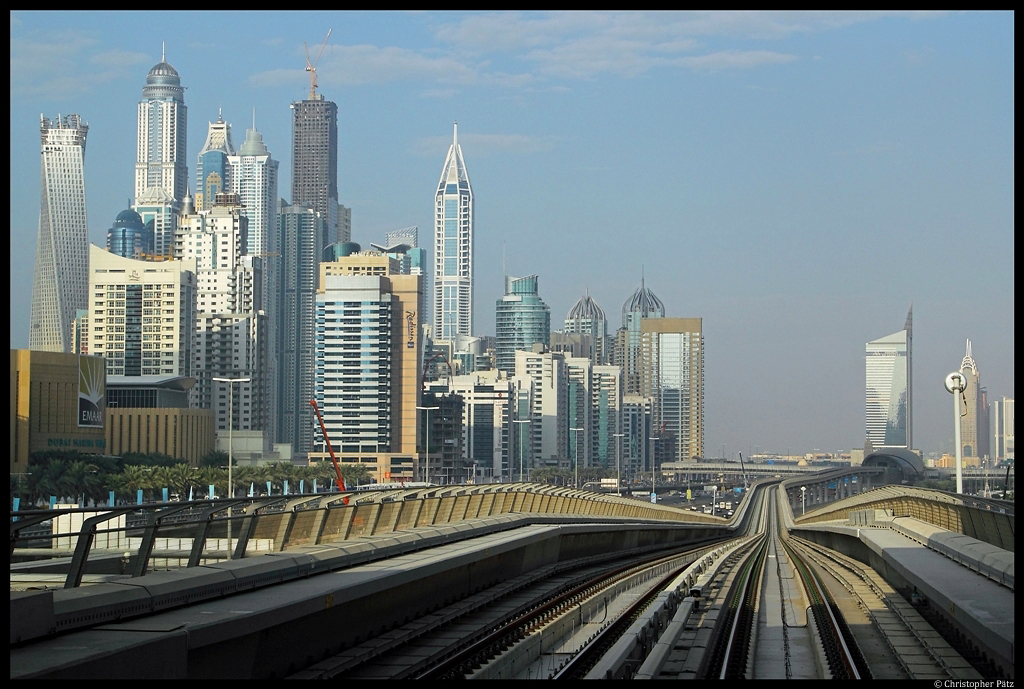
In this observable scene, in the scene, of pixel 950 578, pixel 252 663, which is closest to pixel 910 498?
pixel 950 578

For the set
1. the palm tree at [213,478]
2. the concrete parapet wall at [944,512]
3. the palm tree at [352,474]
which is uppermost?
the concrete parapet wall at [944,512]

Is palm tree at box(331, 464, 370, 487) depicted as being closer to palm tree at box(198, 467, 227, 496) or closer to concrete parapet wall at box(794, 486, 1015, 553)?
palm tree at box(198, 467, 227, 496)

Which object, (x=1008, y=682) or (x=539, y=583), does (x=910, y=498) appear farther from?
(x=1008, y=682)

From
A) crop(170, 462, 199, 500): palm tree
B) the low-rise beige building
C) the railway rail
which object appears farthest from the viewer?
the low-rise beige building

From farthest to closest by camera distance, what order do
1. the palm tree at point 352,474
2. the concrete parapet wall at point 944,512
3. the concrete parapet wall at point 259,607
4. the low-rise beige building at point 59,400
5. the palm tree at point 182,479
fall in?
1. the palm tree at point 352,474
2. the low-rise beige building at point 59,400
3. the palm tree at point 182,479
4. the concrete parapet wall at point 944,512
5. the concrete parapet wall at point 259,607

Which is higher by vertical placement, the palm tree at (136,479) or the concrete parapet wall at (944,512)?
the concrete parapet wall at (944,512)

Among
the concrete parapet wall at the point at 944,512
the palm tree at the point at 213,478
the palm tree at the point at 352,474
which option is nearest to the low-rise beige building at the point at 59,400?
the palm tree at the point at 213,478

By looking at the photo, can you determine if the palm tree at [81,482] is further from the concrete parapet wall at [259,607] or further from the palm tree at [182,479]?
the concrete parapet wall at [259,607]

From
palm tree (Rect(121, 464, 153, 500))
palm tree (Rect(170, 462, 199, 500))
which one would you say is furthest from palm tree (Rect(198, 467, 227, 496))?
palm tree (Rect(121, 464, 153, 500))

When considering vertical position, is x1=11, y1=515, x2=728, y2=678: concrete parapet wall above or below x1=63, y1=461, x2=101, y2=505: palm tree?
above

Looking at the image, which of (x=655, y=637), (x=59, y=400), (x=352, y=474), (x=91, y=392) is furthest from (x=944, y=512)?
(x=352, y=474)

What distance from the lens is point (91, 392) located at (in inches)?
5625

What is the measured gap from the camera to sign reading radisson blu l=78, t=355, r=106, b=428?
142 m

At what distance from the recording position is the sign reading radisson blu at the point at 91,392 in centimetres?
14150
